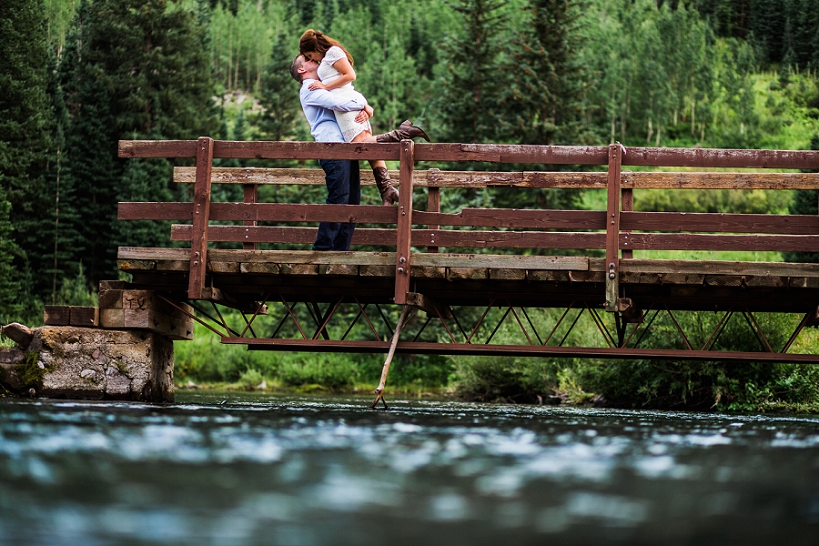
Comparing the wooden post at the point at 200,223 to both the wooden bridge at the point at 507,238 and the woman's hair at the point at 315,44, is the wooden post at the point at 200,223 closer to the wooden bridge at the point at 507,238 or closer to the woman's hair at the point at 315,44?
the wooden bridge at the point at 507,238

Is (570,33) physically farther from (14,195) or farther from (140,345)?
(140,345)

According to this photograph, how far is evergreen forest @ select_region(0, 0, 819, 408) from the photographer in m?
30.2

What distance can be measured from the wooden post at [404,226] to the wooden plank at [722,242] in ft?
6.95

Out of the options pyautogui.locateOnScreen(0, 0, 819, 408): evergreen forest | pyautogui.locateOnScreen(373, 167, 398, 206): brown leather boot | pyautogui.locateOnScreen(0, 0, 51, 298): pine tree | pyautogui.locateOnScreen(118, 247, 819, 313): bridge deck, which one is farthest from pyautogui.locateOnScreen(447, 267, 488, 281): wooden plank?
pyautogui.locateOnScreen(0, 0, 51, 298): pine tree

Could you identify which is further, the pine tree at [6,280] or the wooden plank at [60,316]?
the pine tree at [6,280]

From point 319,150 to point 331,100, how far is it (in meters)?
0.63

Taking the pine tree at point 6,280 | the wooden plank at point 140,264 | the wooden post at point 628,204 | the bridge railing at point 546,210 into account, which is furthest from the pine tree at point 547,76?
the wooden plank at point 140,264

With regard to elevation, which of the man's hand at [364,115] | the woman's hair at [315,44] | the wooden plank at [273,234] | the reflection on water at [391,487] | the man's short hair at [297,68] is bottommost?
the reflection on water at [391,487]

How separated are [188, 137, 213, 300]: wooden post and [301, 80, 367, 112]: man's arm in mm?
1122

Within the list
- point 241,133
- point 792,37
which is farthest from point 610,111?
point 241,133

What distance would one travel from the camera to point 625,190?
419 inches

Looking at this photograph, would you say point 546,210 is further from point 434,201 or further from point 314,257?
point 314,257

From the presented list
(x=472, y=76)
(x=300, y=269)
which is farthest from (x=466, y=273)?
(x=472, y=76)

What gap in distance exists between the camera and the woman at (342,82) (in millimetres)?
10492
